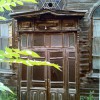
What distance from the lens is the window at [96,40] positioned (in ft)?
27.3

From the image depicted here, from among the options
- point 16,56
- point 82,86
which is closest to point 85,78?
point 82,86

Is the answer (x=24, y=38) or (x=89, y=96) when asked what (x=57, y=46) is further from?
(x=89, y=96)

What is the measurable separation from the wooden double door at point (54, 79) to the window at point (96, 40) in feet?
1.98

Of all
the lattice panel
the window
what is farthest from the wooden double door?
the lattice panel

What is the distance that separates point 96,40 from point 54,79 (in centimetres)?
167

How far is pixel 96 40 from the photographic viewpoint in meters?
8.39

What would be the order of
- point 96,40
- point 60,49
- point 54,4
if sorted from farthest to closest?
point 54,4
point 96,40
point 60,49

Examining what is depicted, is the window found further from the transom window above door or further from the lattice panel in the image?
the lattice panel

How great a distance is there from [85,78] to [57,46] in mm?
1249

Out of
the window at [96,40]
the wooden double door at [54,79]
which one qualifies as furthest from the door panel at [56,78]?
the window at [96,40]

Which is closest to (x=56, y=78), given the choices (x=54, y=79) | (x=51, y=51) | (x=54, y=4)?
(x=54, y=79)

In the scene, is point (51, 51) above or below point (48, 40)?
below

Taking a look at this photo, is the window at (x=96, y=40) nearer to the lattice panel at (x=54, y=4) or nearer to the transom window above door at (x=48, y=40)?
the transom window above door at (x=48, y=40)

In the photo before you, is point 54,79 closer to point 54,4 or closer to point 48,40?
point 48,40
